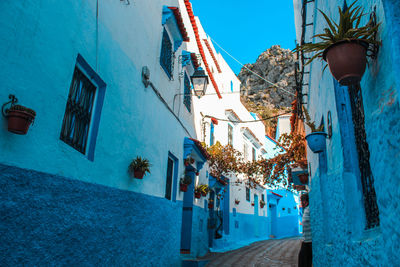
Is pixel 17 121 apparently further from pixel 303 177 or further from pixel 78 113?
pixel 303 177

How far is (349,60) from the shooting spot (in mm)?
2186

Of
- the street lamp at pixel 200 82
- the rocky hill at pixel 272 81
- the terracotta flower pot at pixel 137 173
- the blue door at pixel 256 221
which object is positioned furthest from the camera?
the rocky hill at pixel 272 81

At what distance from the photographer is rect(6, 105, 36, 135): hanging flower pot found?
2.60 m

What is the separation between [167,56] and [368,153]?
237 inches

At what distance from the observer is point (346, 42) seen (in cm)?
222

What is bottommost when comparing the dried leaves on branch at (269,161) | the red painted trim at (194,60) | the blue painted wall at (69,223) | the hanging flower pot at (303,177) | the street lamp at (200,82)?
the blue painted wall at (69,223)

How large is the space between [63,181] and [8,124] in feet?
3.34

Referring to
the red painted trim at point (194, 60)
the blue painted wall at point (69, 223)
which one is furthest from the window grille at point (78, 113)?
the red painted trim at point (194, 60)

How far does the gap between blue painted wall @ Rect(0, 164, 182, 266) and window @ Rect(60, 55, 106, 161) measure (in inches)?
22.6

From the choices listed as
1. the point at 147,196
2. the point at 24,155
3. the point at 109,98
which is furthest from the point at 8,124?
the point at 147,196

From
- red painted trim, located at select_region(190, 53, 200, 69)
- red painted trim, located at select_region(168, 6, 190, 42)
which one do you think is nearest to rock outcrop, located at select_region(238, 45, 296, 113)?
red painted trim, located at select_region(190, 53, 200, 69)

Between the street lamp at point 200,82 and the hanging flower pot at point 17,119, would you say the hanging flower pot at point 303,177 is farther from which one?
the hanging flower pot at point 17,119

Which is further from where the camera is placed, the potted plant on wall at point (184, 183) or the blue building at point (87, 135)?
the potted plant on wall at point (184, 183)

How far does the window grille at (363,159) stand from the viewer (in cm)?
288
